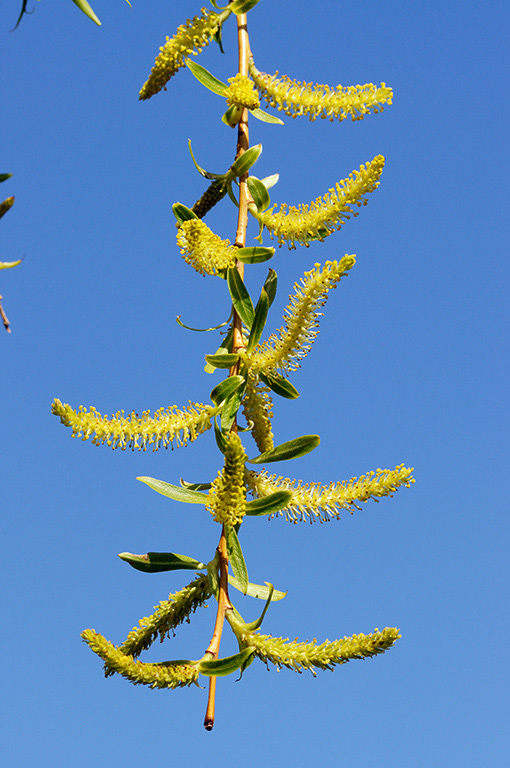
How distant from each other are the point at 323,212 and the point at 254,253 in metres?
0.24

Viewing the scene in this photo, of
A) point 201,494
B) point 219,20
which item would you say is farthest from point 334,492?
point 219,20

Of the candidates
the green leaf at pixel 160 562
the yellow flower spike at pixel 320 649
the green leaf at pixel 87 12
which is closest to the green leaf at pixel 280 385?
the green leaf at pixel 160 562

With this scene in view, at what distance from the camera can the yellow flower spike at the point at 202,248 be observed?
2215 millimetres

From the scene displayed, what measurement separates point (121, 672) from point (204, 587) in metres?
0.32

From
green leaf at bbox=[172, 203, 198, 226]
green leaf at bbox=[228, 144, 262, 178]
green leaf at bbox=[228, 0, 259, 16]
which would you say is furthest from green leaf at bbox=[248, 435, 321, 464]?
green leaf at bbox=[228, 0, 259, 16]

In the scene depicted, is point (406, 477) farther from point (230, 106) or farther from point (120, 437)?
point (230, 106)

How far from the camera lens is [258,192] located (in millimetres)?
2455

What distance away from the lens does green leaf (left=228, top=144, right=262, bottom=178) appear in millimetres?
2447

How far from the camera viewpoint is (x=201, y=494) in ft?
7.15

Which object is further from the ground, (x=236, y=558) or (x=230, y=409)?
(x=230, y=409)

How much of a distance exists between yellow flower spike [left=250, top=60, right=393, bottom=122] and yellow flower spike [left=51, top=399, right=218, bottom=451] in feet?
3.64

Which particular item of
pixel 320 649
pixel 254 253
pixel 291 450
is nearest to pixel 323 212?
pixel 254 253

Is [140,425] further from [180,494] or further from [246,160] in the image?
[246,160]

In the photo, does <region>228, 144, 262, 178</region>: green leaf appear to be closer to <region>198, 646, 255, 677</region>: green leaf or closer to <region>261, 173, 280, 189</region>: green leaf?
<region>261, 173, 280, 189</region>: green leaf
